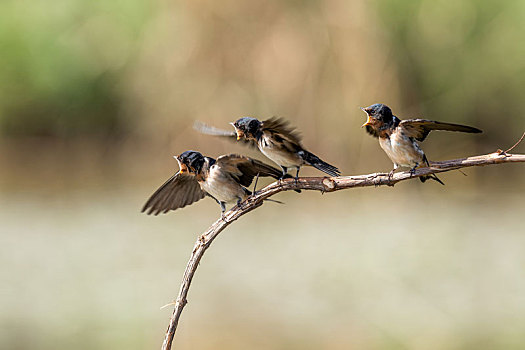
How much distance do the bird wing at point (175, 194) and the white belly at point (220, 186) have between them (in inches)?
3.1

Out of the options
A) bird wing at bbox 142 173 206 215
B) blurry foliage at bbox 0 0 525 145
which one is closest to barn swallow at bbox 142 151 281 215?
bird wing at bbox 142 173 206 215

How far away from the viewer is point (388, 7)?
714 cm

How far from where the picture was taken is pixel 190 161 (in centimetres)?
177

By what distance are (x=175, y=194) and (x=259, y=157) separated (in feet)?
11.5

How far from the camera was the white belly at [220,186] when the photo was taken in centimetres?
177

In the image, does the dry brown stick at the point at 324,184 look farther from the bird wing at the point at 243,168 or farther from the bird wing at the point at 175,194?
the bird wing at the point at 175,194

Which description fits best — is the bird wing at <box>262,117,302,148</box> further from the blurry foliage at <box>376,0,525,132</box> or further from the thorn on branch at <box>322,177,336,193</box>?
the blurry foliage at <box>376,0,525,132</box>

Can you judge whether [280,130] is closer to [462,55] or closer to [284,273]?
[284,273]

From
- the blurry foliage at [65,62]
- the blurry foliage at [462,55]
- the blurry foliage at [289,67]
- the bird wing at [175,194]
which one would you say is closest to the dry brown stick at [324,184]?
the bird wing at [175,194]

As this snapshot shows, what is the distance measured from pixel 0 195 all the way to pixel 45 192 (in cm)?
37

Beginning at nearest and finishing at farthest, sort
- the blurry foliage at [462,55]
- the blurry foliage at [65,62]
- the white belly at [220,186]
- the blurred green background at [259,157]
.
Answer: the white belly at [220,186]
the blurred green background at [259,157]
the blurry foliage at [462,55]
the blurry foliage at [65,62]

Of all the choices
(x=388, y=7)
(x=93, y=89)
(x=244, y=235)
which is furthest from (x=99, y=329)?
(x=388, y=7)

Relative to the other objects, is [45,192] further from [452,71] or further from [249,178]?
[249,178]

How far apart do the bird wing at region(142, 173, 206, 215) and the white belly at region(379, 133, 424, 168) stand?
451mm
